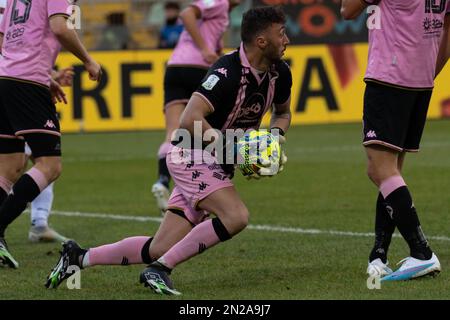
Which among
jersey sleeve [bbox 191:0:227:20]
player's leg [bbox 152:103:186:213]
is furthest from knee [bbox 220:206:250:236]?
jersey sleeve [bbox 191:0:227:20]

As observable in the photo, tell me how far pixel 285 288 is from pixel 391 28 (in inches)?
69.0

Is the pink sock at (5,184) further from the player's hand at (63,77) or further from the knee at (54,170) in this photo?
the player's hand at (63,77)

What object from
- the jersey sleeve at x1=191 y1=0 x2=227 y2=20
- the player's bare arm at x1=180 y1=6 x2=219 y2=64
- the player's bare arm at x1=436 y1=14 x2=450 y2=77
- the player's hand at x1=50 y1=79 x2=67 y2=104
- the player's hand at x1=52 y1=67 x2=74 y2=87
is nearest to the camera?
the player's bare arm at x1=436 y1=14 x2=450 y2=77

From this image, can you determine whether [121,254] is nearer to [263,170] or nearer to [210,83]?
[263,170]

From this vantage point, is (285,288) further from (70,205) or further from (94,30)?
(94,30)

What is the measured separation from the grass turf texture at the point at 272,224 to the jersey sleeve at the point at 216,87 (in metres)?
1.14

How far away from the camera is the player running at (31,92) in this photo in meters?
7.69

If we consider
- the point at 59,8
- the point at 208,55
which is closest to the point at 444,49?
the point at 59,8

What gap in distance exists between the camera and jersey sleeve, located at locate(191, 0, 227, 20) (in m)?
11.3

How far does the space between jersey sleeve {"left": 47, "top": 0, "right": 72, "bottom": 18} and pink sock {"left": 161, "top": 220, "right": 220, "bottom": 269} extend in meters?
2.09

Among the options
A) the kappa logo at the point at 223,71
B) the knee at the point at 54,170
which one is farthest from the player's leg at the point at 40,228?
the kappa logo at the point at 223,71

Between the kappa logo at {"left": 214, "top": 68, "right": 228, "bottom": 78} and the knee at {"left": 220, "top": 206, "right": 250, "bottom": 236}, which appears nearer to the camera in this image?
the knee at {"left": 220, "top": 206, "right": 250, "bottom": 236}

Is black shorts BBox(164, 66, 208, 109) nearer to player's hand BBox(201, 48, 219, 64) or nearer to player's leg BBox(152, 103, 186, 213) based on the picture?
player's leg BBox(152, 103, 186, 213)

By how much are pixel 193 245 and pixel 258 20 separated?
142cm
